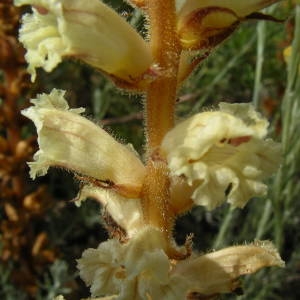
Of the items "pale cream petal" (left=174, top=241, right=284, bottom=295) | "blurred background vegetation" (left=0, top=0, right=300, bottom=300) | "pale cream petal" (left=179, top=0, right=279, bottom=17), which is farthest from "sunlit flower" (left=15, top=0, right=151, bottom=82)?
"blurred background vegetation" (left=0, top=0, right=300, bottom=300)

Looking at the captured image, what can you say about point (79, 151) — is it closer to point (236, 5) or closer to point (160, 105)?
point (160, 105)

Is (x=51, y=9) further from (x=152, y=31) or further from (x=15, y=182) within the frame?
(x=15, y=182)

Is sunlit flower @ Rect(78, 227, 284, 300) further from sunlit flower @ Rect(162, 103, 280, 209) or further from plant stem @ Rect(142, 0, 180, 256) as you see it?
sunlit flower @ Rect(162, 103, 280, 209)

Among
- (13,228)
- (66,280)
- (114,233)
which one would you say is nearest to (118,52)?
(114,233)

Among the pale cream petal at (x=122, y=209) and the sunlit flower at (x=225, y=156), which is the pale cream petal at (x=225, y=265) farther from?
the sunlit flower at (x=225, y=156)

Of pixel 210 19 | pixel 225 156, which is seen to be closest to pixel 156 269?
pixel 225 156

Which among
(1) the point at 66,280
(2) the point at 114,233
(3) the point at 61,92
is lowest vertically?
(1) the point at 66,280
